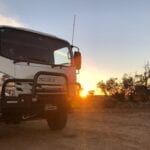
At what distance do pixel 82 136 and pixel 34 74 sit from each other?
6.94 ft

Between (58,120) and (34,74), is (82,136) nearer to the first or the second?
(58,120)

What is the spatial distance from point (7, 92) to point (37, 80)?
828mm

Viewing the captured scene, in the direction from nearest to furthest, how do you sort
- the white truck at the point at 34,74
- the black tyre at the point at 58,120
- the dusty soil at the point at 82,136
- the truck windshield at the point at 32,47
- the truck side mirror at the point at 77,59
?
the dusty soil at the point at 82,136, the white truck at the point at 34,74, the truck windshield at the point at 32,47, the truck side mirror at the point at 77,59, the black tyre at the point at 58,120

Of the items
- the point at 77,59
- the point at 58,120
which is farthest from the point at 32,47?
the point at 58,120

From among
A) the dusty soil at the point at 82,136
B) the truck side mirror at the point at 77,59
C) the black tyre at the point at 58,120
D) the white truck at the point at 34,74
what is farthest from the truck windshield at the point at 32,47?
the dusty soil at the point at 82,136

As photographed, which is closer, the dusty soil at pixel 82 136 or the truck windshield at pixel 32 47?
the dusty soil at pixel 82 136

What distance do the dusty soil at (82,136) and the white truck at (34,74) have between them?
644 millimetres

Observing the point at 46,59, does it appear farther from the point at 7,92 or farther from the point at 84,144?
the point at 84,144

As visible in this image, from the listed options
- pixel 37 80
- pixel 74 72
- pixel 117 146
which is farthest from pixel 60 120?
pixel 117 146

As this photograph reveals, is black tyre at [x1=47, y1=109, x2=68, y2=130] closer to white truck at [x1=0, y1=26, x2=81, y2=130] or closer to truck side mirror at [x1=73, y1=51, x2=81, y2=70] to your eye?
white truck at [x1=0, y1=26, x2=81, y2=130]

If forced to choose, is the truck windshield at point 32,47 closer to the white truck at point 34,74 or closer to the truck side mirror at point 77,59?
the white truck at point 34,74

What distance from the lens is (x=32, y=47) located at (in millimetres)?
12656

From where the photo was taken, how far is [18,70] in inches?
465

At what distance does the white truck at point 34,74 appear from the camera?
38.1 feet
